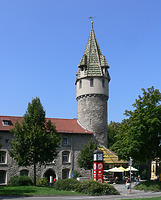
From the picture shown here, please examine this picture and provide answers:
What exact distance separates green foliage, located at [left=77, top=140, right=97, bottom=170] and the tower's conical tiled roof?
15.6 meters

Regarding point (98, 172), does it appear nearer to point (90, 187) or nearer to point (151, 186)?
point (151, 186)

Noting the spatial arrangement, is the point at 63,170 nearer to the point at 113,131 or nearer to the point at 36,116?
the point at 36,116

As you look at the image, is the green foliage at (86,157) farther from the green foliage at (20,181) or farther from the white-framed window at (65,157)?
the green foliage at (20,181)

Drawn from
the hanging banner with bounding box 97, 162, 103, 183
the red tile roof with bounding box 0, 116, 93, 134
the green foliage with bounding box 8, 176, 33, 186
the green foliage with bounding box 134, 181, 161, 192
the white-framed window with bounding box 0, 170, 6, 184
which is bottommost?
the white-framed window with bounding box 0, 170, 6, 184

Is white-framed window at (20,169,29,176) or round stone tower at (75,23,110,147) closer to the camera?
white-framed window at (20,169,29,176)

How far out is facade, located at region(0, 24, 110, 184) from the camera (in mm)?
46219

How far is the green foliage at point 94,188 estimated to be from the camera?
2445cm

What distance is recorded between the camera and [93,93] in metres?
54.7

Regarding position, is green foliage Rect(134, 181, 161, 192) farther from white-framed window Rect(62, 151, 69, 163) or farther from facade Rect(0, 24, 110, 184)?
white-framed window Rect(62, 151, 69, 163)

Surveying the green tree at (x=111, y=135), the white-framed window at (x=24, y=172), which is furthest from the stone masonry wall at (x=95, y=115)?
the white-framed window at (x=24, y=172)

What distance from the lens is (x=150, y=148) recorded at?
30.5 m

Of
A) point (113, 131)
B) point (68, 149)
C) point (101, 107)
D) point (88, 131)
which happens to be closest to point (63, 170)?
point (68, 149)

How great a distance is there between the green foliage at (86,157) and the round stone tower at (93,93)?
6422mm

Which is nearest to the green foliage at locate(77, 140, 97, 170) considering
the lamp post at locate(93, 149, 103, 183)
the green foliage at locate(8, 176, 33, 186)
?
the green foliage at locate(8, 176, 33, 186)
